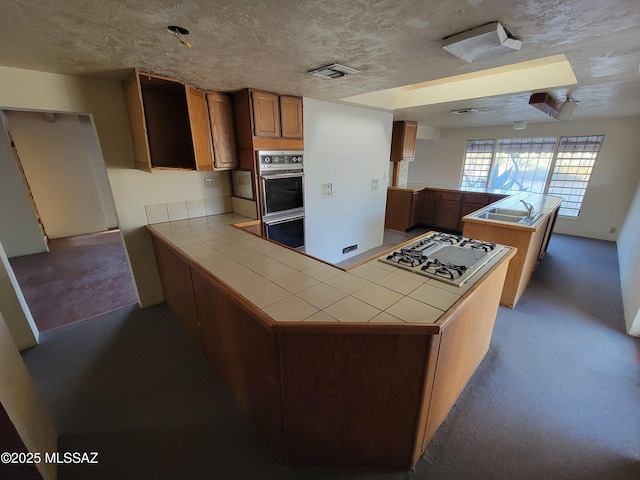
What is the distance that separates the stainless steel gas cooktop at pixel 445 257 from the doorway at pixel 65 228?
3.01 metres

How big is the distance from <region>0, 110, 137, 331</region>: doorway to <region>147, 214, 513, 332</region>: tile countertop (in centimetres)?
205

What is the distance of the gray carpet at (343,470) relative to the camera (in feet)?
4.53

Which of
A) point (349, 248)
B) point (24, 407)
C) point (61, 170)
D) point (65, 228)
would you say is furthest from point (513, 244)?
point (65, 228)

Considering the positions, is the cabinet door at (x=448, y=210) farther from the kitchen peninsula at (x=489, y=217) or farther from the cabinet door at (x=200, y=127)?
the cabinet door at (x=200, y=127)

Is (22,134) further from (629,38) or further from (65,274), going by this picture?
(629,38)

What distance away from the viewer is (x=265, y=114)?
8.45ft

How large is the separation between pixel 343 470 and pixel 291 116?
118 inches

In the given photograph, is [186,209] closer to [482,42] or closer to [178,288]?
[178,288]

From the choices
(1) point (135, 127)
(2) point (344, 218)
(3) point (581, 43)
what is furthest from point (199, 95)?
(3) point (581, 43)

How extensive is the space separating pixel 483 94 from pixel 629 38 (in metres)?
1.59

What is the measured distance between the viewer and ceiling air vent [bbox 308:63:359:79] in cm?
184

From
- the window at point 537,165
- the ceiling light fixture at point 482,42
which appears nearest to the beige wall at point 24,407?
the ceiling light fixture at point 482,42

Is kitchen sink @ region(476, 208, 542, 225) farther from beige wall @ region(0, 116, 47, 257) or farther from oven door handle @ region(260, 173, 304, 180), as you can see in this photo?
beige wall @ region(0, 116, 47, 257)

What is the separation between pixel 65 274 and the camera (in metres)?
3.58
